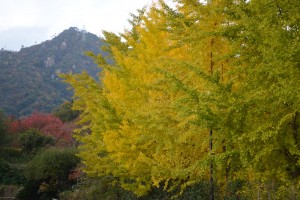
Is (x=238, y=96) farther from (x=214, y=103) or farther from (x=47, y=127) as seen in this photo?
(x=47, y=127)

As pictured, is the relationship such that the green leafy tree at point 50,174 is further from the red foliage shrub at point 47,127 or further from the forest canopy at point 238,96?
the forest canopy at point 238,96

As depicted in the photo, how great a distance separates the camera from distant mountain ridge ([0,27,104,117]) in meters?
72.9

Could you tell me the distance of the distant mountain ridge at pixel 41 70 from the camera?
72.9m

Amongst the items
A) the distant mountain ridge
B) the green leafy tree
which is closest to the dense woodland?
the green leafy tree

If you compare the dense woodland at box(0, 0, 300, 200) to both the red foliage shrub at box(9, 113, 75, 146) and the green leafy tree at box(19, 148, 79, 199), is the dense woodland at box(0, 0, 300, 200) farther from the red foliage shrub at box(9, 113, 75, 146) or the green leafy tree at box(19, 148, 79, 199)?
the red foliage shrub at box(9, 113, 75, 146)

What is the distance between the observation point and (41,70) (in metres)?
91.4

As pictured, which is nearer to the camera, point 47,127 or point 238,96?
point 238,96

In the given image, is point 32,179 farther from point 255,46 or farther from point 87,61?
point 87,61

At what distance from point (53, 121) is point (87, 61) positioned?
68941mm

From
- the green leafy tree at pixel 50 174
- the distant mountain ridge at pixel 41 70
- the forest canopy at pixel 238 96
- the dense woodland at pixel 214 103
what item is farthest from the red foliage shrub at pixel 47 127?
the distant mountain ridge at pixel 41 70

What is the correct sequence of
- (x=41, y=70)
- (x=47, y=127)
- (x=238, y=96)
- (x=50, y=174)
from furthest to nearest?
(x=41, y=70), (x=47, y=127), (x=50, y=174), (x=238, y=96)

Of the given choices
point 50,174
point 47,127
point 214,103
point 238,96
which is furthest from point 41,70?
point 238,96

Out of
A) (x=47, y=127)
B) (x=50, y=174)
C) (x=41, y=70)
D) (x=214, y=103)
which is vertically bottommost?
(x=50, y=174)

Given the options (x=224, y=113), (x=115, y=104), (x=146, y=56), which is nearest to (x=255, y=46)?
(x=224, y=113)
